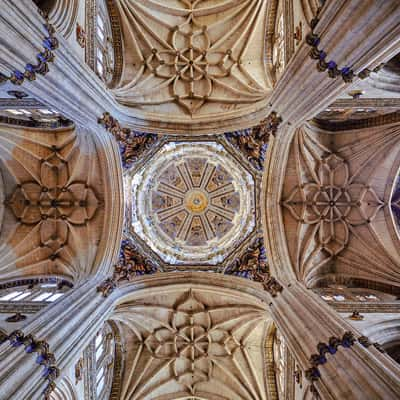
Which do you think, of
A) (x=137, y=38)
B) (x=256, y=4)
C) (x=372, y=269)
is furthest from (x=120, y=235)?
(x=256, y=4)

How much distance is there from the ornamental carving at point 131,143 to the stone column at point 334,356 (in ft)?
32.3

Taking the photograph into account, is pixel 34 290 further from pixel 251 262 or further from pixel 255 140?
pixel 255 140

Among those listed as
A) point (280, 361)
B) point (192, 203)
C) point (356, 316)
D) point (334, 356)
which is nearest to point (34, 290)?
point (192, 203)

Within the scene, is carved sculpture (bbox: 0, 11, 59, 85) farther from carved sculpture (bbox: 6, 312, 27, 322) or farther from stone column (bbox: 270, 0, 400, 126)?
carved sculpture (bbox: 6, 312, 27, 322)

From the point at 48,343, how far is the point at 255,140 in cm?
1133

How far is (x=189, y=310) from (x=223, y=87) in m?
12.5

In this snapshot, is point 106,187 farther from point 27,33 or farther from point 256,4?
point 256,4

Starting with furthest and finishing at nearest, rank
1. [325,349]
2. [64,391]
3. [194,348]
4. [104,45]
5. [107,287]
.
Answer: [194,348]
[104,45]
[107,287]
[64,391]
[325,349]

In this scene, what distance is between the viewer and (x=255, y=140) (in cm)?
1388

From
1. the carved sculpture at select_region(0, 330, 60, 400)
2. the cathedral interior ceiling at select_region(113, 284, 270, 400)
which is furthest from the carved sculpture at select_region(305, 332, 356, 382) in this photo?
the cathedral interior ceiling at select_region(113, 284, 270, 400)

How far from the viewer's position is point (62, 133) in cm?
1420

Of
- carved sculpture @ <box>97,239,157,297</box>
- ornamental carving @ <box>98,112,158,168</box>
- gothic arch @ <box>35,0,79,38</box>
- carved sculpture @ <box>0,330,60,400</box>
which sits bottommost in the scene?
carved sculpture @ <box>0,330,60,400</box>

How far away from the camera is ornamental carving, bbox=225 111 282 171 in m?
12.8

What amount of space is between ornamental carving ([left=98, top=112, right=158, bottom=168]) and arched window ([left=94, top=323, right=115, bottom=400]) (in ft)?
28.1
